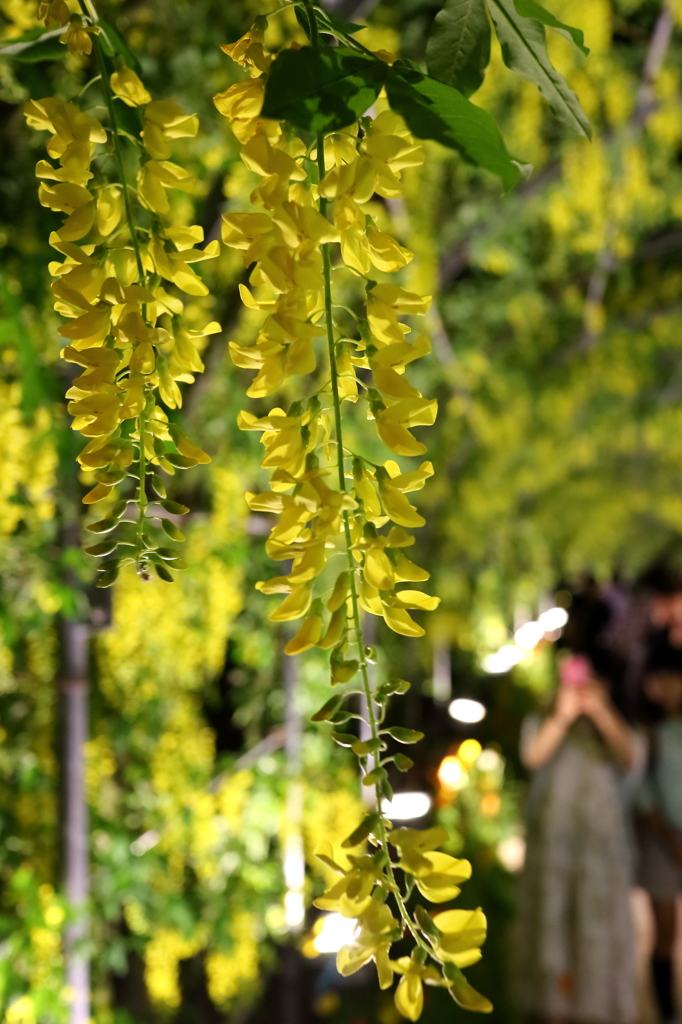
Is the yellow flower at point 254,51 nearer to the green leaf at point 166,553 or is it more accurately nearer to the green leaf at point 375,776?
the green leaf at point 166,553

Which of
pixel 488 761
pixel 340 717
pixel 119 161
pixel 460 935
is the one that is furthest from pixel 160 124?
pixel 488 761

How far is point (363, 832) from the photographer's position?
0.41 metres

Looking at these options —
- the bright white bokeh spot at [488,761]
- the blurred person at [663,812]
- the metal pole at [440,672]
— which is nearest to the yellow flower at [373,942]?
the blurred person at [663,812]

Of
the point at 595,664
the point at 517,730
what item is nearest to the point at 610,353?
the point at 595,664

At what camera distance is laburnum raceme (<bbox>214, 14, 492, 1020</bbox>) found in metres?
0.40

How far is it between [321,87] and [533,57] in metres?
0.18

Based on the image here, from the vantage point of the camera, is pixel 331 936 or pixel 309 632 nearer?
pixel 309 632

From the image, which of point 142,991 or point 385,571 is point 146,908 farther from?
point 385,571

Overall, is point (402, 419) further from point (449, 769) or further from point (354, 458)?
point (449, 769)

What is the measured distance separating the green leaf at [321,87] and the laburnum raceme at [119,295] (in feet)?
0.30

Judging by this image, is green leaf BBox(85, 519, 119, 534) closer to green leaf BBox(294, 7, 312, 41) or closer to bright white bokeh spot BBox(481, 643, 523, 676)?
green leaf BBox(294, 7, 312, 41)

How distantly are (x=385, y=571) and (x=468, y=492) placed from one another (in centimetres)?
536

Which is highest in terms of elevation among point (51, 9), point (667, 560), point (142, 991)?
point (667, 560)

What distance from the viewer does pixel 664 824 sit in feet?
9.91
